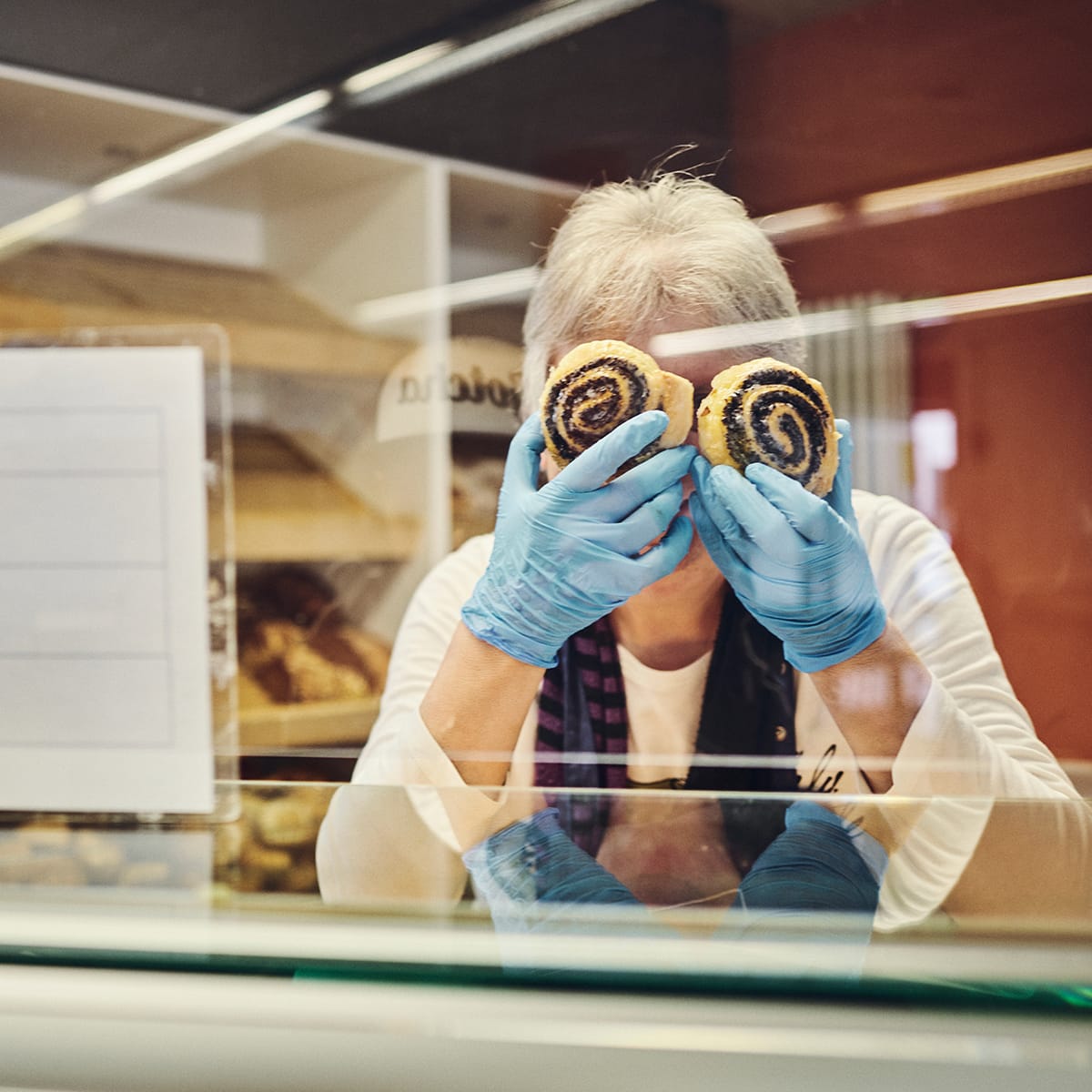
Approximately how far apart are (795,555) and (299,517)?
0.63 metres

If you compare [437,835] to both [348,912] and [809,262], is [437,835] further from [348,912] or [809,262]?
[809,262]

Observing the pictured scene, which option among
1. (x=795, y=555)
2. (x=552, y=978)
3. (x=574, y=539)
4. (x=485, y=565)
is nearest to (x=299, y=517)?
A: (x=485, y=565)

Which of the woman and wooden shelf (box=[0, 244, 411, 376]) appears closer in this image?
the woman

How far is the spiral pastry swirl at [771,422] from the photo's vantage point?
665 mm

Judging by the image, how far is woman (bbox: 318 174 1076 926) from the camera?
0.70m

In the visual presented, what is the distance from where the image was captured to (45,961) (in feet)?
1.71

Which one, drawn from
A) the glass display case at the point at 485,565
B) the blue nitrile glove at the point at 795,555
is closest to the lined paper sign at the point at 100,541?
the glass display case at the point at 485,565

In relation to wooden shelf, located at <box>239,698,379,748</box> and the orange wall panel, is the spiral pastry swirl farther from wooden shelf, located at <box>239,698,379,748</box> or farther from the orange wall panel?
wooden shelf, located at <box>239,698,379,748</box>

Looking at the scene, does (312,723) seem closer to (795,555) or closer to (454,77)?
(795,555)

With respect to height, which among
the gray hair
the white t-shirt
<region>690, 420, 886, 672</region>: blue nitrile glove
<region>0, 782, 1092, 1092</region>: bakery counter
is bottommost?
<region>0, 782, 1092, 1092</region>: bakery counter

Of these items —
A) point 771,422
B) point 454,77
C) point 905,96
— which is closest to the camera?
point 771,422

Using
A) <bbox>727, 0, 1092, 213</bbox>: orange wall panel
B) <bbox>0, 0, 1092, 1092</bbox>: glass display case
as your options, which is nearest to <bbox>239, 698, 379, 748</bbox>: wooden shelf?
<bbox>0, 0, 1092, 1092</bbox>: glass display case

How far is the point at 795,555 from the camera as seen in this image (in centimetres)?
71

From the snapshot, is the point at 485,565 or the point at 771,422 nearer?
the point at 771,422
